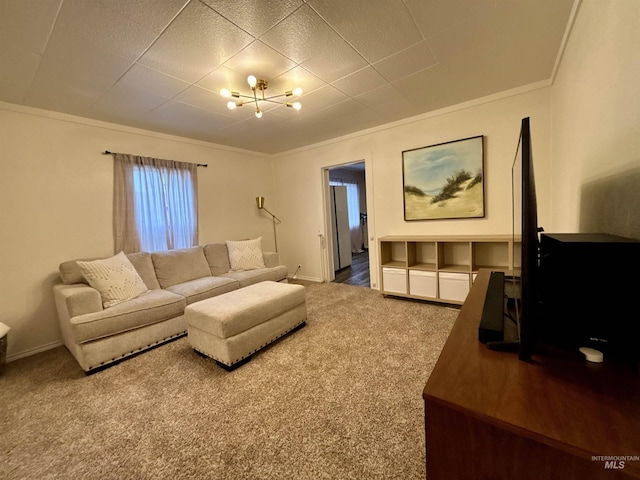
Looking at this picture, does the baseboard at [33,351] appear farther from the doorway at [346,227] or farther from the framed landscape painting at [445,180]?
the framed landscape painting at [445,180]

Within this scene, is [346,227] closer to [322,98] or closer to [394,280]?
[394,280]

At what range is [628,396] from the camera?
576 millimetres

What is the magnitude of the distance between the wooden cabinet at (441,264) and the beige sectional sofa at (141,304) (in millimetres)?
1722

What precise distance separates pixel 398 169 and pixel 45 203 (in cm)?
406

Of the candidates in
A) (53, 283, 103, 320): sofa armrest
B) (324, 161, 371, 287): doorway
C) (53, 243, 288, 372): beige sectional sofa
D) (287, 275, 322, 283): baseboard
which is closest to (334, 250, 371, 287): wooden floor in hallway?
(324, 161, 371, 287): doorway

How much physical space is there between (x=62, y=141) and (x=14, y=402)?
2433 mm

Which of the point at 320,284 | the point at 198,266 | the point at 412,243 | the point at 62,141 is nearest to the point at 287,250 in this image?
the point at 320,284

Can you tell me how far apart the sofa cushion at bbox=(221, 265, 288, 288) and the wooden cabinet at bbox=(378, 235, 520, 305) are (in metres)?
1.46

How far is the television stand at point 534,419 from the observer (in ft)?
1.56

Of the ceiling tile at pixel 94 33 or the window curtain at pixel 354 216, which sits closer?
the ceiling tile at pixel 94 33

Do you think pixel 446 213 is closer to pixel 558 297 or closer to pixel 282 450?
pixel 558 297

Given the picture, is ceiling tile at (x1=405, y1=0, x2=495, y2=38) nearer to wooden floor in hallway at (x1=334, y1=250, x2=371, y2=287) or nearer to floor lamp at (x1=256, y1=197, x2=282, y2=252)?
wooden floor in hallway at (x1=334, y1=250, x2=371, y2=287)

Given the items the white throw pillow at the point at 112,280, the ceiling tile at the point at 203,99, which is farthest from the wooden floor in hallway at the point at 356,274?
the ceiling tile at the point at 203,99

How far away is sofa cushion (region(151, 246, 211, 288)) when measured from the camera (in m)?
3.08
